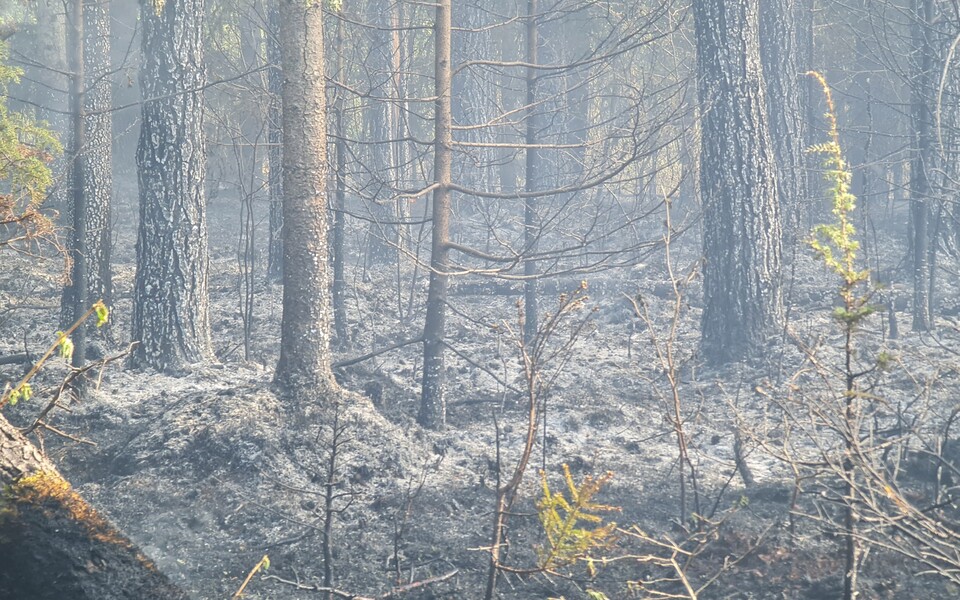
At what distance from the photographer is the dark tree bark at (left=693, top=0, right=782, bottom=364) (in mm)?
10797

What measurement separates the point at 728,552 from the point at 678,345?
6.74m

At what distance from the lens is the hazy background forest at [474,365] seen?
14.3ft

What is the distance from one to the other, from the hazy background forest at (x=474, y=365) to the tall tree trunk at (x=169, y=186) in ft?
0.14

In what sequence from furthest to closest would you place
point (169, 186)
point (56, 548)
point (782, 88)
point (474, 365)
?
point (782, 88)
point (169, 186)
point (474, 365)
point (56, 548)

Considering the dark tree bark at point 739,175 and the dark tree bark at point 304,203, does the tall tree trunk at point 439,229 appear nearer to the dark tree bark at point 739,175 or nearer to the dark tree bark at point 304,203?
the dark tree bark at point 304,203

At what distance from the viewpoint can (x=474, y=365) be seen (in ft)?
30.6

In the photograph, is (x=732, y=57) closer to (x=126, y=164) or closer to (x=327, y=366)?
(x=327, y=366)

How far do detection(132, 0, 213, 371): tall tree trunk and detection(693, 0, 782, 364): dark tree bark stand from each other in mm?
7263

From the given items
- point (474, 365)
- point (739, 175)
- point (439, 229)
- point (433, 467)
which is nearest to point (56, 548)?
point (433, 467)

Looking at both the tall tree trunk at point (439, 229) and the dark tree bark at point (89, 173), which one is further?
the dark tree bark at point (89, 173)

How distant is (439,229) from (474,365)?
1.86m

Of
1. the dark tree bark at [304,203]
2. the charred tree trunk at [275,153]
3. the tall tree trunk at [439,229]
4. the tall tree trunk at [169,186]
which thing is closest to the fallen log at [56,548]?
the dark tree bark at [304,203]

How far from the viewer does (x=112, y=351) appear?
11188 mm

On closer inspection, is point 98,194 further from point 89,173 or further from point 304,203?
point 304,203
